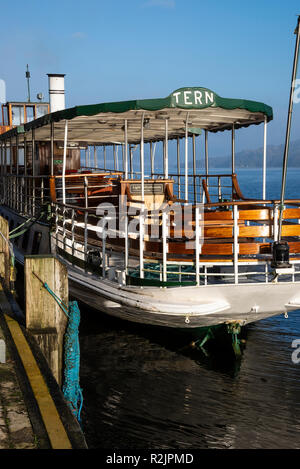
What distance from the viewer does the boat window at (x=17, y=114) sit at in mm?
24891

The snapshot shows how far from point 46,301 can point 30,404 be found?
1.83 m

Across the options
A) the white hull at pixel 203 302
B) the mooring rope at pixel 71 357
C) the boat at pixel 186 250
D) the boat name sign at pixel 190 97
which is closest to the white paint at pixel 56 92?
the boat at pixel 186 250

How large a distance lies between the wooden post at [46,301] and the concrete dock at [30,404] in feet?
0.68

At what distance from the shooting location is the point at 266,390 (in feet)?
29.5

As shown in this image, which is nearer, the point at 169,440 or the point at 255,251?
the point at 169,440

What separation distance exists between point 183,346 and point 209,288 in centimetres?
259

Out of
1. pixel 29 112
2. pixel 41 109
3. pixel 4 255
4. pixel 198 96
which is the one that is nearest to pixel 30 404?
pixel 4 255

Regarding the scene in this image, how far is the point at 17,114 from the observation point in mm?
25000

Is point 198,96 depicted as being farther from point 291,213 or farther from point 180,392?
point 180,392

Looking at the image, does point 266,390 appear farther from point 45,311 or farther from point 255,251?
point 45,311

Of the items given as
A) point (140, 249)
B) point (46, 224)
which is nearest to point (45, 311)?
point (140, 249)

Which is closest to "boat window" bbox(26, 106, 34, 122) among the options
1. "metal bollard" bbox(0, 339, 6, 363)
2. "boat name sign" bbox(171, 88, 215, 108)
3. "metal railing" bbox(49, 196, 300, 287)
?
"metal railing" bbox(49, 196, 300, 287)

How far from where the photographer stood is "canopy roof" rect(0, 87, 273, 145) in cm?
905

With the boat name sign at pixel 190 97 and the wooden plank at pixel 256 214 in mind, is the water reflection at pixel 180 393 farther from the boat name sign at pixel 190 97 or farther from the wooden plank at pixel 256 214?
the boat name sign at pixel 190 97
